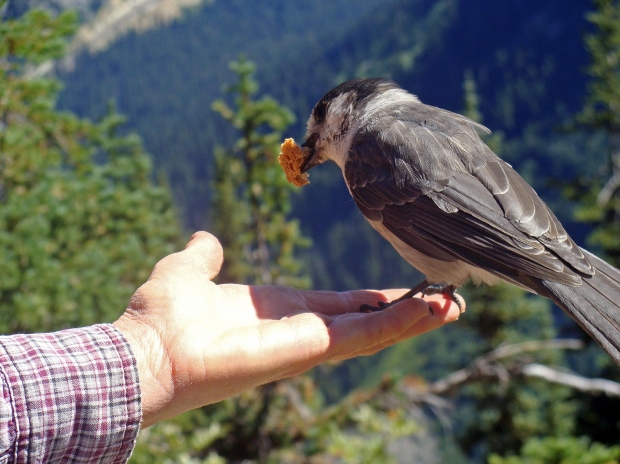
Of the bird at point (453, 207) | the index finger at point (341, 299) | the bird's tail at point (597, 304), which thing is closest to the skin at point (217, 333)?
the index finger at point (341, 299)

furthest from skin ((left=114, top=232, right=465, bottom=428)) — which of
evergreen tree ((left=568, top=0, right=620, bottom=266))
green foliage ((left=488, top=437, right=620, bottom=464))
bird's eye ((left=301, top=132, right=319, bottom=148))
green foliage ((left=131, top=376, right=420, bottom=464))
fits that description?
evergreen tree ((left=568, top=0, right=620, bottom=266))

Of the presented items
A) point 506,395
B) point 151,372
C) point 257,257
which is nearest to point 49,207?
point 257,257

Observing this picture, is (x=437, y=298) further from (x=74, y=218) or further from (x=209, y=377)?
(x=74, y=218)

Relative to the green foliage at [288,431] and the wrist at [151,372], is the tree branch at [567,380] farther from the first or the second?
the wrist at [151,372]

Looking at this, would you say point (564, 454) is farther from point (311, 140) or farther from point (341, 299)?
point (311, 140)

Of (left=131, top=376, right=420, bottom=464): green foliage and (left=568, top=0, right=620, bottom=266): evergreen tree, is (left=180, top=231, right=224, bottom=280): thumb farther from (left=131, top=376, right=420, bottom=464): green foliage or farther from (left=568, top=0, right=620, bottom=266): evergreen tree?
(left=568, top=0, right=620, bottom=266): evergreen tree

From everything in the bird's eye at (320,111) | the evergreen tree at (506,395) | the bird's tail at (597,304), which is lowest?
the evergreen tree at (506,395)
